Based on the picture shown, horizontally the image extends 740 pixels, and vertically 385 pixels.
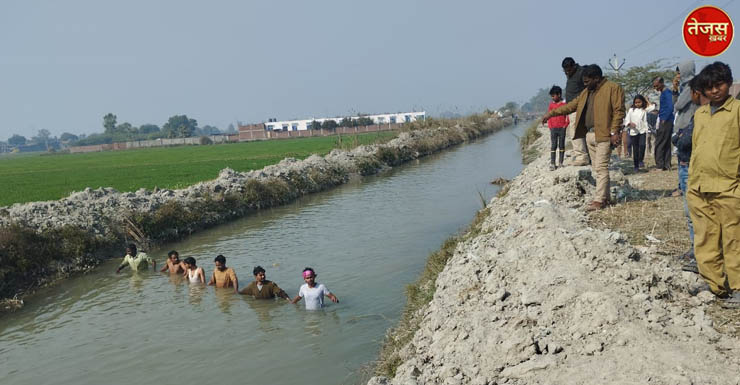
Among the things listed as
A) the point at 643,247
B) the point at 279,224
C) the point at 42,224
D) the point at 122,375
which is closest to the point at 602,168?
the point at 643,247

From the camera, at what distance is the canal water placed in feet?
21.4

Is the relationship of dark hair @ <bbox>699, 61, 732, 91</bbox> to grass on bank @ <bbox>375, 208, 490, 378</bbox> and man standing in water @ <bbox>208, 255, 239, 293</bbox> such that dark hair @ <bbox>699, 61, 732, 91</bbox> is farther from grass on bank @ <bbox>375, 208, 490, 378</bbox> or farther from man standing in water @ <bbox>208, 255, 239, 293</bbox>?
man standing in water @ <bbox>208, 255, 239, 293</bbox>

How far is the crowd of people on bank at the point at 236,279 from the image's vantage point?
805 cm

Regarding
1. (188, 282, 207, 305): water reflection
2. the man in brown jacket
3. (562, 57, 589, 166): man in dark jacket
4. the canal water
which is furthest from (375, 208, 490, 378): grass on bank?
(188, 282, 207, 305): water reflection

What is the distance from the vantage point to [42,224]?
12.2 metres

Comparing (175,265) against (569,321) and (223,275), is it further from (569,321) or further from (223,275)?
(569,321)

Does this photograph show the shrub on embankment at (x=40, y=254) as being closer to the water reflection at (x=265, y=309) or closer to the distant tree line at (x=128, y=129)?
the water reflection at (x=265, y=309)

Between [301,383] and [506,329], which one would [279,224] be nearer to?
[301,383]

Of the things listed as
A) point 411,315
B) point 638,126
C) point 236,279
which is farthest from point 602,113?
point 236,279

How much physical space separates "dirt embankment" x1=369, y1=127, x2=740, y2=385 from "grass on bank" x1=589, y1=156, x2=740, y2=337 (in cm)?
12

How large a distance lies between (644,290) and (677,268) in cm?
71

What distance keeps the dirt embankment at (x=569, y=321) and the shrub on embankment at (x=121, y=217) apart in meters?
9.75

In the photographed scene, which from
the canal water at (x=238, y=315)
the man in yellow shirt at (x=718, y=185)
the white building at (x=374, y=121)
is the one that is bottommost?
the canal water at (x=238, y=315)

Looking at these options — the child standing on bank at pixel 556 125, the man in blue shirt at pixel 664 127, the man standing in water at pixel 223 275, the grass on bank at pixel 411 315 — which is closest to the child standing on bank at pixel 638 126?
the man in blue shirt at pixel 664 127
